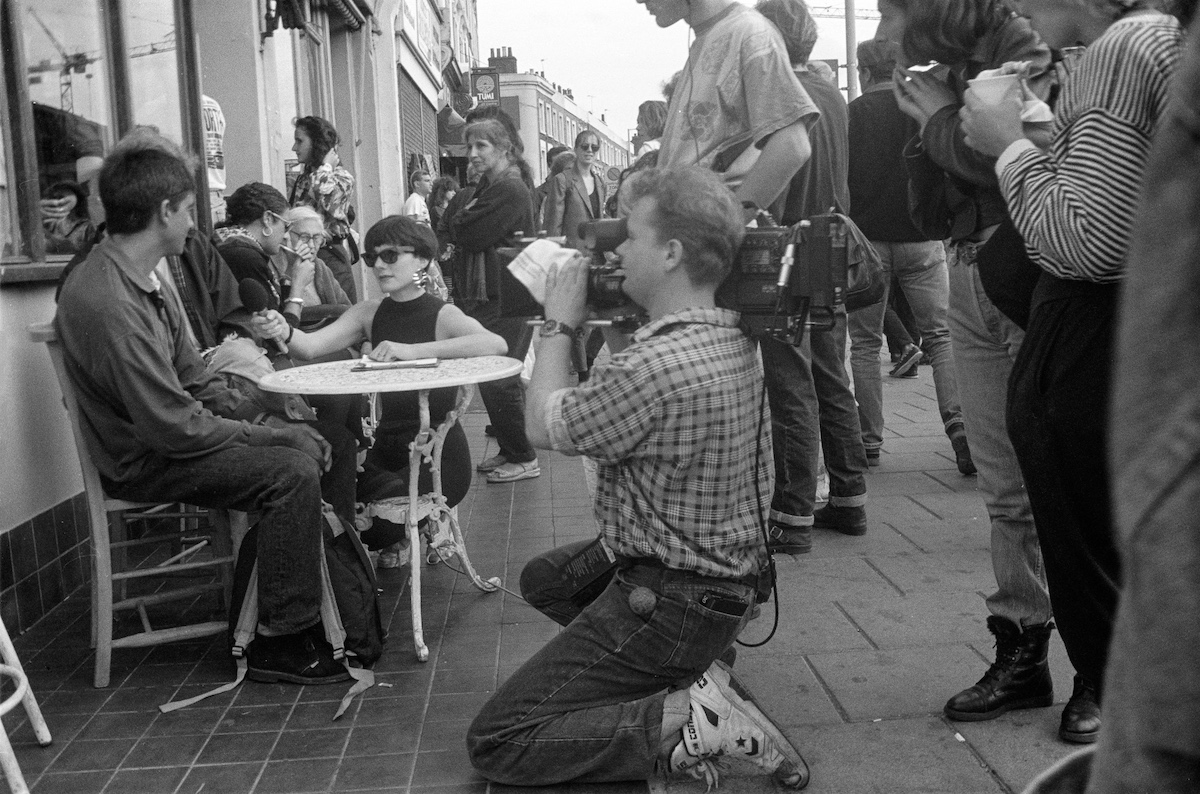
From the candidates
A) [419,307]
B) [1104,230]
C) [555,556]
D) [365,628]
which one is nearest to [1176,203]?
[1104,230]

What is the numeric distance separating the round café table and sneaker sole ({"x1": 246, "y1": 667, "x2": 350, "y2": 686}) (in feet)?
0.87

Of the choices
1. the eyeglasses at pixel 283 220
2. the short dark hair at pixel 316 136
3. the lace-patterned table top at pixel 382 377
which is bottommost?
the lace-patterned table top at pixel 382 377

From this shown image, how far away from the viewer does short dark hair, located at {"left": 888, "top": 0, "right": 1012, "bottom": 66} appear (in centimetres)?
286

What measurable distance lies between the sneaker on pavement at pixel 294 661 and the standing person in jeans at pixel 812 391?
1597mm

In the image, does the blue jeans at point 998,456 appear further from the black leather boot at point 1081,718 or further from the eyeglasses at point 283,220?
the eyeglasses at point 283,220

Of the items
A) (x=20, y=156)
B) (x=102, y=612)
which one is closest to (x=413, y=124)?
(x=20, y=156)

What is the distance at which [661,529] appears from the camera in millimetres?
2727

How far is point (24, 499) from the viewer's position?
421 cm

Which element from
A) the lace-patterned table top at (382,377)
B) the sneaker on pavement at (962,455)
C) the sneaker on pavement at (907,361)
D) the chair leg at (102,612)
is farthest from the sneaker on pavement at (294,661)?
the sneaker on pavement at (907,361)

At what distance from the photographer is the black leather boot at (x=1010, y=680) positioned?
10.2 feet

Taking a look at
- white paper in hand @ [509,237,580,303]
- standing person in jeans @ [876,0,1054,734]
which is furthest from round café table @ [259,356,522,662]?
standing person in jeans @ [876,0,1054,734]

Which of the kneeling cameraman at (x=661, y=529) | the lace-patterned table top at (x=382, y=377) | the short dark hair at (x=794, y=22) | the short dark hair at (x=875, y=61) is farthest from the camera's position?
the short dark hair at (x=875, y=61)

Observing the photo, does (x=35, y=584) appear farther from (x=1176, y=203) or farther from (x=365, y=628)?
(x=1176, y=203)

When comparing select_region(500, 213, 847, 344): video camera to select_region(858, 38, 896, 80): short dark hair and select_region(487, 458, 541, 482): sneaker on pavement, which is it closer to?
select_region(858, 38, 896, 80): short dark hair
